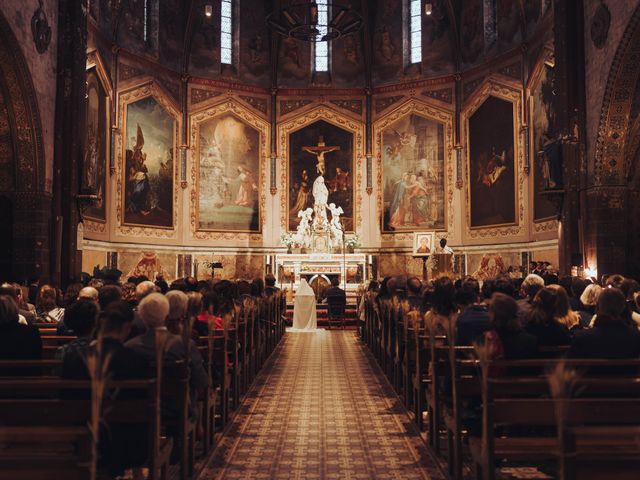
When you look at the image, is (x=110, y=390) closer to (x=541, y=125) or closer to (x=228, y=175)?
(x=541, y=125)

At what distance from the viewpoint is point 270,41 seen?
25844 mm

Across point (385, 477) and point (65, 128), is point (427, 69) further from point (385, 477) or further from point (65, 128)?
point (385, 477)

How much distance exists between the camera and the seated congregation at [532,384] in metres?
3.17

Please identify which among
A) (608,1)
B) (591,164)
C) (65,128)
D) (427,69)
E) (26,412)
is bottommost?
(26,412)

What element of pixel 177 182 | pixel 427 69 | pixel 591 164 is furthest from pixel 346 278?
pixel 591 164

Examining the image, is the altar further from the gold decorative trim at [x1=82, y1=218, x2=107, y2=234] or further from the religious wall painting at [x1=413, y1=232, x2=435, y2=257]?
the gold decorative trim at [x1=82, y1=218, x2=107, y2=234]

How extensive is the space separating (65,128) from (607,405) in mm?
13860

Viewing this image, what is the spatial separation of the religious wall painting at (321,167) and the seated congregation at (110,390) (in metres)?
17.8

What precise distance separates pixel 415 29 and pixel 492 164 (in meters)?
6.46

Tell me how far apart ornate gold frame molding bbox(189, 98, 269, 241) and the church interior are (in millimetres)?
82

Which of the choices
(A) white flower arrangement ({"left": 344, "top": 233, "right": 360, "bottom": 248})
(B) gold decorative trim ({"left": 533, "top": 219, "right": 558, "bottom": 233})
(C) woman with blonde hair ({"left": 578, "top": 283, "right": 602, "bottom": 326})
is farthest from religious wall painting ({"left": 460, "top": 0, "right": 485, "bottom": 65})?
(C) woman with blonde hair ({"left": 578, "top": 283, "right": 602, "bottom": 326})

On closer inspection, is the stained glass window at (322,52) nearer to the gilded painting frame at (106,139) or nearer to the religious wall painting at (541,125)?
the gilded painting frame at (106,139)

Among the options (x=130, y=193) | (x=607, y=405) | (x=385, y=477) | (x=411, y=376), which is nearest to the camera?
(x=607, y=405)

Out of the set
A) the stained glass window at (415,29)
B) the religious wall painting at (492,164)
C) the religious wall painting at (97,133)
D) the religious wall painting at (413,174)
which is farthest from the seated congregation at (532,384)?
the stained glass window at (415,29)
